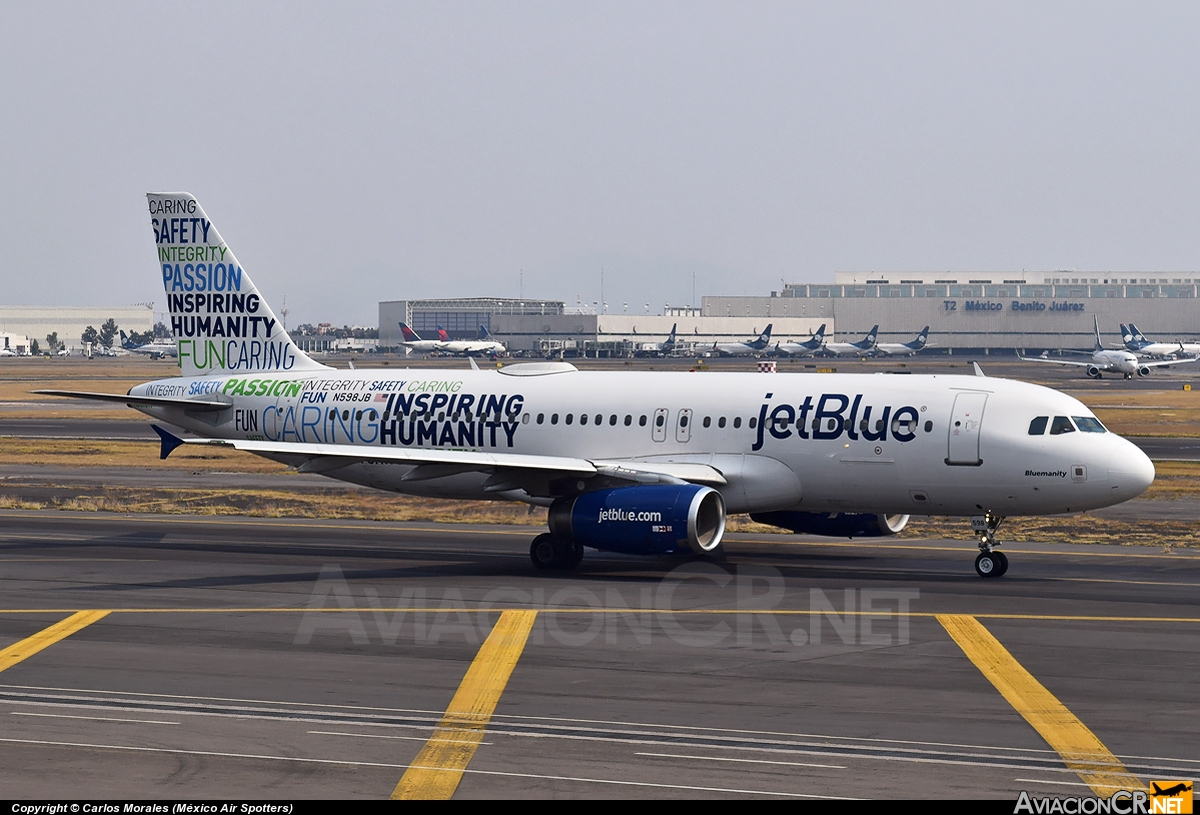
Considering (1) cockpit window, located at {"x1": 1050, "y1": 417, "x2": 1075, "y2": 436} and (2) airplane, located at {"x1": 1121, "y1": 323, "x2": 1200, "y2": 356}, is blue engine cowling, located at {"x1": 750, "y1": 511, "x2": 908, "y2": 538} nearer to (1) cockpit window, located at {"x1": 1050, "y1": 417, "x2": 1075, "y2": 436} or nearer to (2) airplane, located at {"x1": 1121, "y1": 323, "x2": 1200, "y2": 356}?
(1) cockpit window, located at {"x1": 1050, "y1": 417, "x2": 1075, "y2": 436}

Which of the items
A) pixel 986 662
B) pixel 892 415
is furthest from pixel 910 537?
pixel 986 662

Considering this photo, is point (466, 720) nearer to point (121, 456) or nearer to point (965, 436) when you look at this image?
point (965, 436)

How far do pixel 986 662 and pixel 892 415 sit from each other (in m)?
11.1

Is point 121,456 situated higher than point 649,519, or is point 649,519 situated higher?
point 649,519

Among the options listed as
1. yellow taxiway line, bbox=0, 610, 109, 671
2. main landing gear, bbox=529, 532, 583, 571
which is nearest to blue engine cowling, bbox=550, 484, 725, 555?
main landing gear, bbox=529, 532, 583, 571

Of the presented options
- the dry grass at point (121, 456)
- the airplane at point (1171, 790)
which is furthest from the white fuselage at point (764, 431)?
the dry grass at point (121, 456)

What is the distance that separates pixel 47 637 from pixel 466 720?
10.2 metres

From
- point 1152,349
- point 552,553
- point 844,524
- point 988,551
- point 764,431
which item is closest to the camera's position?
point 988,551

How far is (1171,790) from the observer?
52.7ft

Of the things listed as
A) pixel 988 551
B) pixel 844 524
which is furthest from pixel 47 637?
pixel 988 551

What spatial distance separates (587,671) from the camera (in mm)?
23062

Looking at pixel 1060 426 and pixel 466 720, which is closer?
pixel 466 720

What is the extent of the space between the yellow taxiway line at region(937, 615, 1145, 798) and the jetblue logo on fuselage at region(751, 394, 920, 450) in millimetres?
7009

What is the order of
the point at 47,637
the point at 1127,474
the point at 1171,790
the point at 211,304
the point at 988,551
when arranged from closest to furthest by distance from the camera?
the point at 1171,790, the point at 47,637, the point at 1127,474, the point at 988,551, the point at 211,304
